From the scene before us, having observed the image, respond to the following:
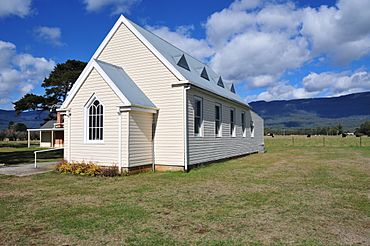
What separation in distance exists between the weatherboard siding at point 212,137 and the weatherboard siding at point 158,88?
24.7 inches

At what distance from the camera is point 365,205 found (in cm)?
753

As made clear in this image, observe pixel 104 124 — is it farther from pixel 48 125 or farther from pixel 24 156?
pixel 48 125

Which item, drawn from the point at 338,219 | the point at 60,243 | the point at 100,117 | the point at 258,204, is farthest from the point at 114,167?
the point at 338,219

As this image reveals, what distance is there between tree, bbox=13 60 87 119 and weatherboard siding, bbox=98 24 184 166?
27.8m

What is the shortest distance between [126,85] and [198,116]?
13.1 feet

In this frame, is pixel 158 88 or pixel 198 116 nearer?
pixel 158 88

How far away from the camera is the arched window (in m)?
13.7

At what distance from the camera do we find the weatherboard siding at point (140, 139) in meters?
13.0

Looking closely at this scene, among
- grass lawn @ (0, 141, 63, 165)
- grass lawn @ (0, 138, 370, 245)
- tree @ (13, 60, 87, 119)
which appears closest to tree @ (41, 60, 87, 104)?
tree @ (13, 60, 87, 119)

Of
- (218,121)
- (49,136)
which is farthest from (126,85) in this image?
(49,136)

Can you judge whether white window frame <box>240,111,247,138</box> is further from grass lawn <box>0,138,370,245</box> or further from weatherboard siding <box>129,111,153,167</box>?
grass lawn <box>0,138,370,245</box>

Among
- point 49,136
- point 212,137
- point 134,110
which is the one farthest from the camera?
point 49,136

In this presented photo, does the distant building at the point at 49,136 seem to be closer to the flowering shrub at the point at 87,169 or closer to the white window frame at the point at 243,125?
the white window frame at the point at 243,125

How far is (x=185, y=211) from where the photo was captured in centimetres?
703
